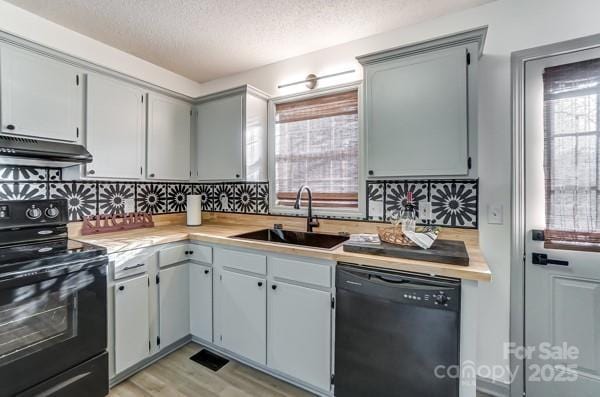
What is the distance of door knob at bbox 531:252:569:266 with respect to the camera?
5.07 ft

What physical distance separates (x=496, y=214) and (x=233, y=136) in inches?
84.6

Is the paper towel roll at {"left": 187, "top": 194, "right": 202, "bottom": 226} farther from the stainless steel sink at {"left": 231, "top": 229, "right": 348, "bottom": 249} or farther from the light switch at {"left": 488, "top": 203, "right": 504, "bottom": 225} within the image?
the light switch at {"left": 488, "top": 203, "right": 504, "bottom": 225}

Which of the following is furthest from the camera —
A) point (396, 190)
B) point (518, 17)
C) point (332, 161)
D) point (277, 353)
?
point (332, 161)

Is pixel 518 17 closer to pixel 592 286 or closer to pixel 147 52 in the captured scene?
pixel 592 286

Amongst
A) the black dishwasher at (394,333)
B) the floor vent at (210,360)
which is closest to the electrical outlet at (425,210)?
the black dishwasher at (394,333)

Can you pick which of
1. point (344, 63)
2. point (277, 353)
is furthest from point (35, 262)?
point (344, 63)

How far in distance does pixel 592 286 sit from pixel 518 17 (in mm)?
1667

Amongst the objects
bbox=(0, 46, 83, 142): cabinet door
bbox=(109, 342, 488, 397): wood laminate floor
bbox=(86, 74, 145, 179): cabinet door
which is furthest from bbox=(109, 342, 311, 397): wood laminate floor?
bbox=(0, 46, 83, 142): cabinet door

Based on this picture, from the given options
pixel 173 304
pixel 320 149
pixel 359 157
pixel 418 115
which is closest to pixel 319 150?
pixel 320 149

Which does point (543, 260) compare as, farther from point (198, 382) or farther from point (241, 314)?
point (198, 382)

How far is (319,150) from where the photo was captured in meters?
2.38

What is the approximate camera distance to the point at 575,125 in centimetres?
151

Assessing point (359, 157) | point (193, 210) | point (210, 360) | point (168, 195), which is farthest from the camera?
point (168, 195)

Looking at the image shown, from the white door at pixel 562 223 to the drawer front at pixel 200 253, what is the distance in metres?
2.18
